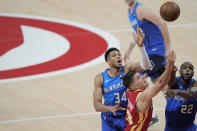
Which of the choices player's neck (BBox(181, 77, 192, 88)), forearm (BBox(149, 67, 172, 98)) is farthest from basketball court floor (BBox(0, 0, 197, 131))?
forearm (BBox(149, 67, 172, 98))

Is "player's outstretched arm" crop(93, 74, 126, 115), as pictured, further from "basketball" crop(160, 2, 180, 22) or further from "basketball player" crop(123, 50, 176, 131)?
"basketball" crop(160, 2, 180, 22)

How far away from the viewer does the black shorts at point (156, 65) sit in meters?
6.38

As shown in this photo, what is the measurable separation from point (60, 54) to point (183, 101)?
517cm

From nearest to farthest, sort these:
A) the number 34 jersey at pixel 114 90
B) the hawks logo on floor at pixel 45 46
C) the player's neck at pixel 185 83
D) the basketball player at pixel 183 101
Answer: the basketball player at pixel 183 101 < the player's neck at pixel 185 83 < the number 34 jersey at pixel 114 90 < the hawks logo on floor at pixel 45 46

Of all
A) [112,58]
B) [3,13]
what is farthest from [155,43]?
[3,13]

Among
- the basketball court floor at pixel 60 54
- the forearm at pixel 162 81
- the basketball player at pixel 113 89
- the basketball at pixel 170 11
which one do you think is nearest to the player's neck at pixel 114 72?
the basketball player at pixel 113 89

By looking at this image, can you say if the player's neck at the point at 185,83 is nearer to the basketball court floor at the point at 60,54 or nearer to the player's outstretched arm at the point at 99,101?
the player's outstretched arm at the point at 99,101

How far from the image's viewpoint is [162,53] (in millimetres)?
6441

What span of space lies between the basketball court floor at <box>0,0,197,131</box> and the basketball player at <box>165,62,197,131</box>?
3.99ft

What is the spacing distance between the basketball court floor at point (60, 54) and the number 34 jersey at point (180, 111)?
1.24 meters

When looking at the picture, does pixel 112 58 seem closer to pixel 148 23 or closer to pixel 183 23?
pixel 148 23

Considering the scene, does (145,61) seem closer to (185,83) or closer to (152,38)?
(152,38)

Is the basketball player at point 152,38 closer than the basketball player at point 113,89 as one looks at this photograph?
No

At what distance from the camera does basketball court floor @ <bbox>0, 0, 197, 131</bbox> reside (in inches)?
320
